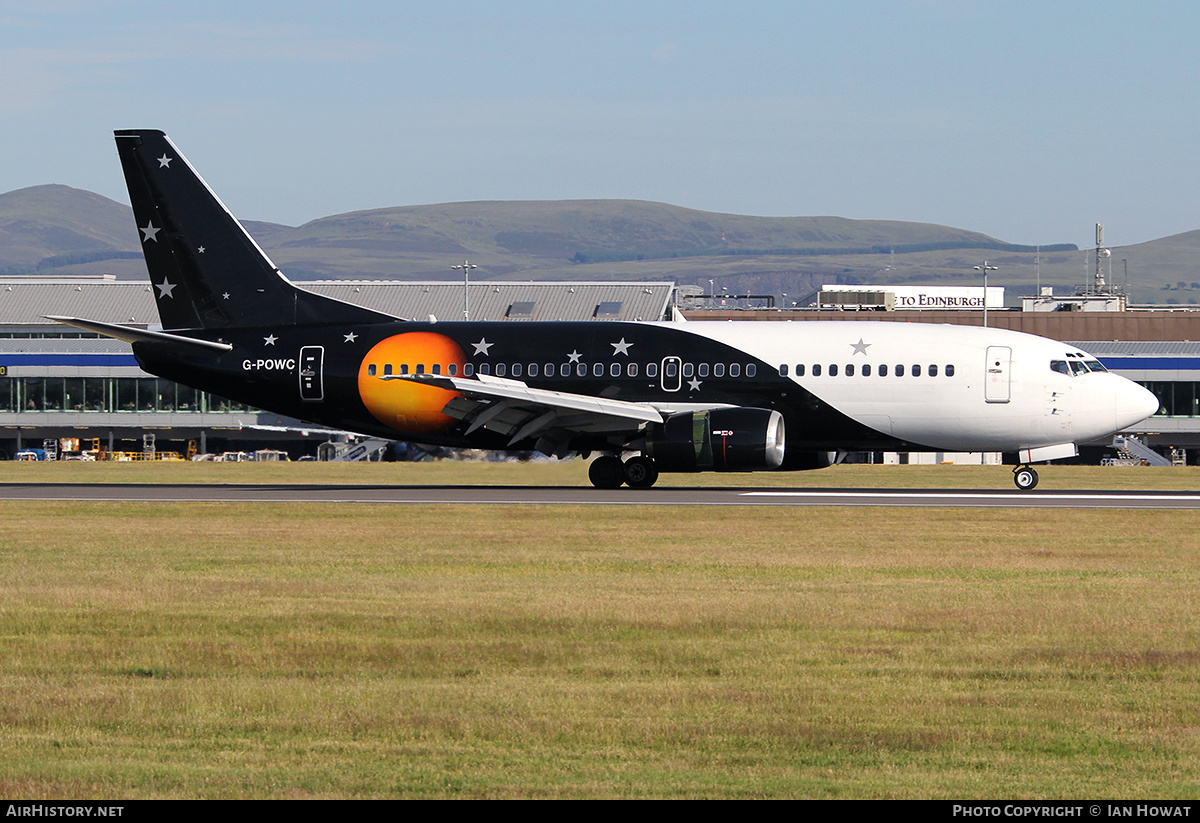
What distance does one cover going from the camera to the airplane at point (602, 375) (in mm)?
42219

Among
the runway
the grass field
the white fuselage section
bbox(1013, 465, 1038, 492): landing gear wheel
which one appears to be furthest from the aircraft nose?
the grass field

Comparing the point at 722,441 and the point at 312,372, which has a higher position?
the point at 312,372

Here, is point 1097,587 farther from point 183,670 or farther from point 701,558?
point 183,670

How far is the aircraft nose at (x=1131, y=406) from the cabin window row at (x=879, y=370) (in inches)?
193

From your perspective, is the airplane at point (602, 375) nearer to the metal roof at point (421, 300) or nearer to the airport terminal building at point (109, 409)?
the airport terminal building at point (109, 409)

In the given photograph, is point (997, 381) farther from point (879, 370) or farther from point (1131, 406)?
point (1131, 406)

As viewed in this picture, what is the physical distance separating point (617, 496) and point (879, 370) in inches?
340

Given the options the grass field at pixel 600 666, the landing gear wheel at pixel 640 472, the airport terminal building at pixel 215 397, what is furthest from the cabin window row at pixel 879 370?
the airport terminal building at pixel 215 397

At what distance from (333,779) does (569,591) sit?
33.4 feet

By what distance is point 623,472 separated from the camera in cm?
4412

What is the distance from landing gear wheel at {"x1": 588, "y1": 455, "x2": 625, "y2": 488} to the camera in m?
44.0

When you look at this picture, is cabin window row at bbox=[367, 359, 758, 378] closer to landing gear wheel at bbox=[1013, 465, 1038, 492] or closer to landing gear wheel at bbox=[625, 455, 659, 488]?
landing gear wheel at bbox=[625, 455, 659, 488]

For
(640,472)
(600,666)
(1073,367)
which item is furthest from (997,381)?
(600,666)

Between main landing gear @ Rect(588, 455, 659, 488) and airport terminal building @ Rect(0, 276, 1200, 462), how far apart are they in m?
46.3
